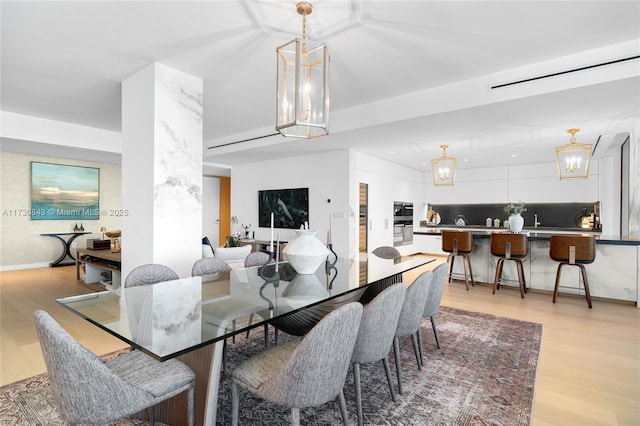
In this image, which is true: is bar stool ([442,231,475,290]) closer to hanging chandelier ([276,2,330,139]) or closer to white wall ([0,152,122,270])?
hanging chandelier ([276,2,330,139])

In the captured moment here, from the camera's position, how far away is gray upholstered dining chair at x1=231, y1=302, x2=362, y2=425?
1349 millimetres

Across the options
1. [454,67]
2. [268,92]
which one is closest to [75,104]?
[268,92]

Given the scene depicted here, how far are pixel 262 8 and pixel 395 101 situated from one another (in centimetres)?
224

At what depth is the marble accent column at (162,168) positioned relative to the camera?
3309 mm

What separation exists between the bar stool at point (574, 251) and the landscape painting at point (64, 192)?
9386mm

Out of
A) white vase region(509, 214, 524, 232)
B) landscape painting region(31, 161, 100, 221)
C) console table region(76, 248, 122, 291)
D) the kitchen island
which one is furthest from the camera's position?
landscape painting region(31, 161, 100, 221)

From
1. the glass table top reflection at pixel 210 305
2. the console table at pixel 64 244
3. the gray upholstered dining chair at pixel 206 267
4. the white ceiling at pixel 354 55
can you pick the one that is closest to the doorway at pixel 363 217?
the white ceiling at pixel 354 55

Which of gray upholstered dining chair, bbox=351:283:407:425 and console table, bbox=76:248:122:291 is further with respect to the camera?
console table, bbox=76:248:122:291

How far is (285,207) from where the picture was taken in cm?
731

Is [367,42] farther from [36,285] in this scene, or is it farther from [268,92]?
[36,285]

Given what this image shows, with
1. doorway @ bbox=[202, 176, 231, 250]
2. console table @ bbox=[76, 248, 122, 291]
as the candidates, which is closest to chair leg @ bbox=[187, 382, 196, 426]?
console table @ bbox=[76, 248, 122, 291]

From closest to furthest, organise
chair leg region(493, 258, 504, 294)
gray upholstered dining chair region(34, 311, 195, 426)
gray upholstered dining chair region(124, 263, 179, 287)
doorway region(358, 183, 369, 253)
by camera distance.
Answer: gray upholstered dining chair region(34, 311, 195, 426) < gray upholstered dining chair region(124, 263, 179, 287) < chair leg region(493, 258, 504, 294) < doorway region(358, 183, 369, 253)

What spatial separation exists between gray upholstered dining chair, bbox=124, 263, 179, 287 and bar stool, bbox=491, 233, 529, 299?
4.45 m

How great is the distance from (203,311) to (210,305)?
0.10 meters
